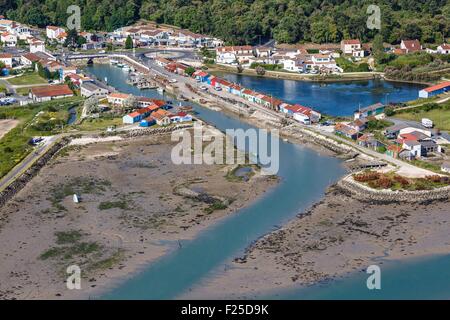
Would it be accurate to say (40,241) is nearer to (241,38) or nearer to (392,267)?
(392,267)

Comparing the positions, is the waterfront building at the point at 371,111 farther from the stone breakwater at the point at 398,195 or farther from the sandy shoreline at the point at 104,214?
the stone breakwater at the point at 398,195

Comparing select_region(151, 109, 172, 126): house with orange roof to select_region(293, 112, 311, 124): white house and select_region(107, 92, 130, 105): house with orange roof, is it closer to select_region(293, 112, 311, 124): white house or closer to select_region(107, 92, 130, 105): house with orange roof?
select_region(107, 92, 130, 105): house with orange roof

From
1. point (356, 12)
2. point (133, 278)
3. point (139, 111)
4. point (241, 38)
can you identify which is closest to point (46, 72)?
point (139, 111)

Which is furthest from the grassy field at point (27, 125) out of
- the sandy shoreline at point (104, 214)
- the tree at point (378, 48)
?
the tree at point (378, 48)

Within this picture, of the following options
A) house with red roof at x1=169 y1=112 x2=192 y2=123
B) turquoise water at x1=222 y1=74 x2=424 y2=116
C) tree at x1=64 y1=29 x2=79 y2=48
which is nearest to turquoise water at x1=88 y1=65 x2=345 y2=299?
house with red roof at x1=169 y1=112 x2=192 y2=123

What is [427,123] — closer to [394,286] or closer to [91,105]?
[394,286]
